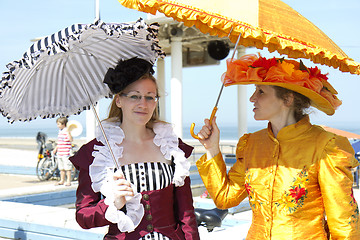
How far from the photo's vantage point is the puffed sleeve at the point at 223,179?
2.62 m

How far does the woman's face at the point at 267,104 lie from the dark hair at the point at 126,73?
0.58 meters

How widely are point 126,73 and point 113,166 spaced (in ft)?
1.56

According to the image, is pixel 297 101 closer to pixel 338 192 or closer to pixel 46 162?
pixel 338 192

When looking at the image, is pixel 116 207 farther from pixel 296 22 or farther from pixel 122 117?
pixel 296 22

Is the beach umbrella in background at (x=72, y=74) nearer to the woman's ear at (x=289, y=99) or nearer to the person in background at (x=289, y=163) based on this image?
the person in background at (x=289, y=163)

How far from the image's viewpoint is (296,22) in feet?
7.60

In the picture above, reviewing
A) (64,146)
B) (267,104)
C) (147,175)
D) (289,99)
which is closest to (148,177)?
(147,175)

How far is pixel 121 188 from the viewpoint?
7.22ft

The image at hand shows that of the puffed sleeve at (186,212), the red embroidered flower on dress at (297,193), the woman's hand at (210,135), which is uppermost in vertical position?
the woman's hand at (210,135)

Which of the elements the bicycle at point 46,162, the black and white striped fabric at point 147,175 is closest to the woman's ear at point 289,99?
the black and white striped fabric at point 147,175

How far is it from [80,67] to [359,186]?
372 inches

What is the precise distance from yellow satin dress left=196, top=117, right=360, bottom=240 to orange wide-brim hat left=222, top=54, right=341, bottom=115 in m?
0.15

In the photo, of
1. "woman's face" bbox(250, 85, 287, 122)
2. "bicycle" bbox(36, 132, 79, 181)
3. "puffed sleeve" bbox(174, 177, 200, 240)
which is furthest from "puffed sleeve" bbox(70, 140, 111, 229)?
"bicycle" bbox(36, 132, 79, 181)

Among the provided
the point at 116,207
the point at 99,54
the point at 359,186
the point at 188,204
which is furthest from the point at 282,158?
the point at 359,186
